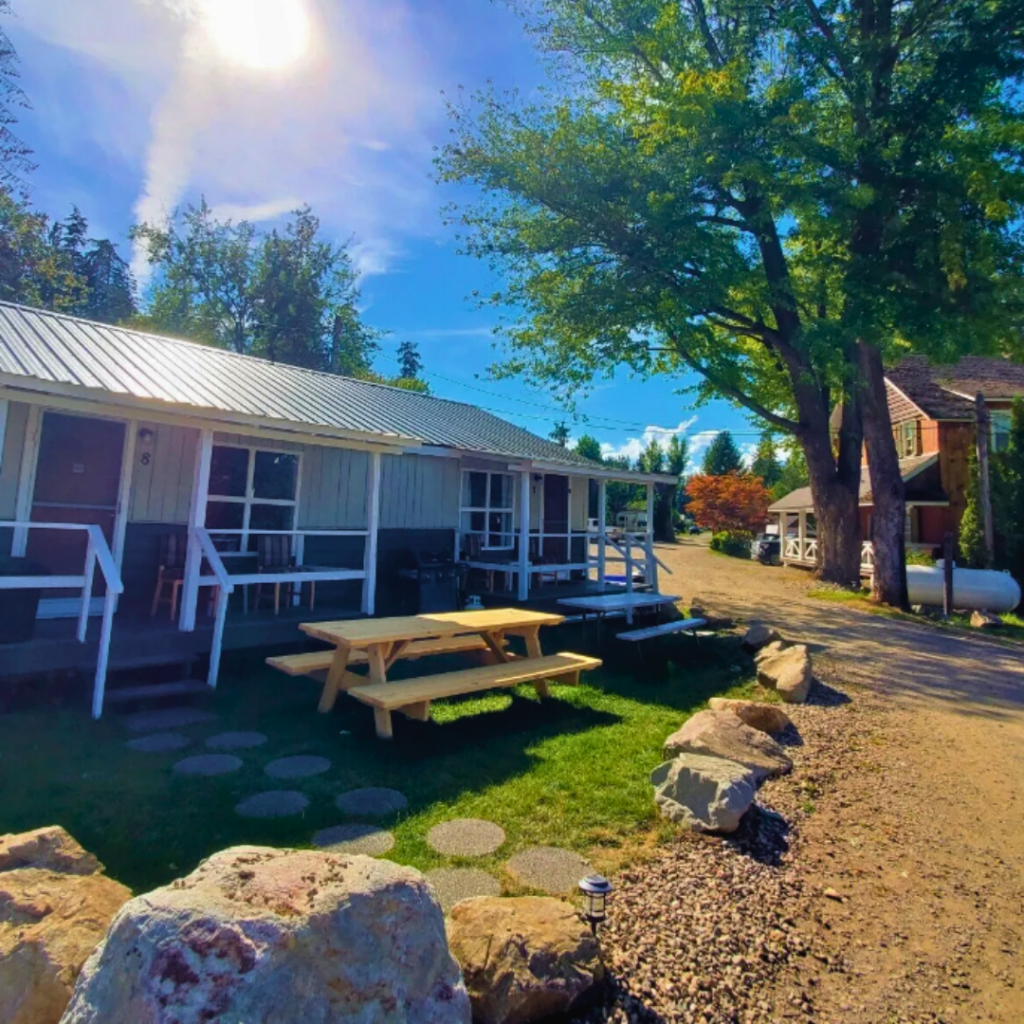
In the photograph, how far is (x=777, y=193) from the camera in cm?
1232

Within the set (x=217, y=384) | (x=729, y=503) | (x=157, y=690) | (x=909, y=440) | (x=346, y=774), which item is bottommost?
(x=346, y=774)

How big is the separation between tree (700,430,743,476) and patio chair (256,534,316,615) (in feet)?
143

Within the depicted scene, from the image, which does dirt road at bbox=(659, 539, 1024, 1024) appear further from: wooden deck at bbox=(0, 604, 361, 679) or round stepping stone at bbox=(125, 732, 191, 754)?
wooden deck at bbox=(0, 604, 361, 679)

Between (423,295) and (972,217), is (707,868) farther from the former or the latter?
(423,295)

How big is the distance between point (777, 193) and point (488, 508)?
8.32 metres

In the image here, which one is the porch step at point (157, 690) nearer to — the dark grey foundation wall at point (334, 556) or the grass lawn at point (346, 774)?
the grass lawn at point (346, 774)

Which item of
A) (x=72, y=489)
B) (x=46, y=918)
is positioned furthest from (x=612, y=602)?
(x=46, y=918)

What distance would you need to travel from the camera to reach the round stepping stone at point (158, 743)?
4512 mm

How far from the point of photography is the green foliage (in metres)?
26.6

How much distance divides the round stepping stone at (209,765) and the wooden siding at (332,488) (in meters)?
4.48

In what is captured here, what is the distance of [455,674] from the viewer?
221 inches

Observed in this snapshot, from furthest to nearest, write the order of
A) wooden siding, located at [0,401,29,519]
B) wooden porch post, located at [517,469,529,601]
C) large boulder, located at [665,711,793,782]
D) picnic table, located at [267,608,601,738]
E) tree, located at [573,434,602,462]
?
tree, located at [573,434,602,462] < wooden porch post, located at [517,469,529,601] < wooden siding, located at [0,401,29,519] < picnic table, located at [267,608,601,738] < large boulder, located at [665,711,793,782]

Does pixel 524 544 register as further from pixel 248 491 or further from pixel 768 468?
pixel 768 468

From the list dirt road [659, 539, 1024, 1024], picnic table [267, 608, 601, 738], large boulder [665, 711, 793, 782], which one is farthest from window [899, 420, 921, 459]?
large boulder [665, 711, 793, 782]
